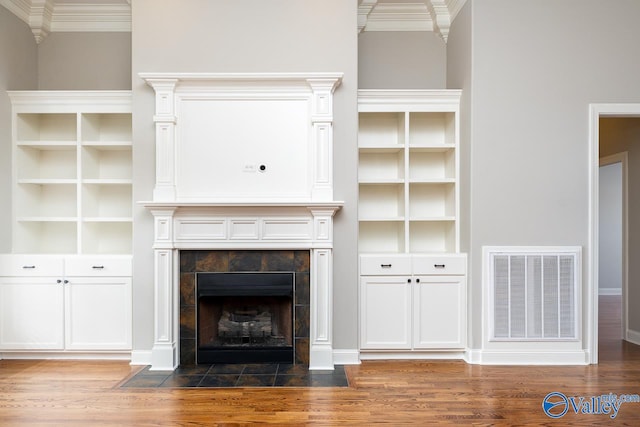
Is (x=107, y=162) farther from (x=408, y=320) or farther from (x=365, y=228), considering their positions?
(x=408, y=320)

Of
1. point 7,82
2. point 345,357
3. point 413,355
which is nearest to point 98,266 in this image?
point 7,82

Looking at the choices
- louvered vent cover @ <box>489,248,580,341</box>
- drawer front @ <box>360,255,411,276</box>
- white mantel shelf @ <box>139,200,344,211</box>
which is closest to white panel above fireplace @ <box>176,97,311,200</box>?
white mantel shelf @ <box>139,200,344,211</box>

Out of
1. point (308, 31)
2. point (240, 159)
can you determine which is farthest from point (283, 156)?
point (308, 31)

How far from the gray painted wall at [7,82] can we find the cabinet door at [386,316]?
10.3 ft

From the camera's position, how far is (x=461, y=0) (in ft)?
13.3

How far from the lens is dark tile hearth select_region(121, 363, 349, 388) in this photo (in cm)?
337

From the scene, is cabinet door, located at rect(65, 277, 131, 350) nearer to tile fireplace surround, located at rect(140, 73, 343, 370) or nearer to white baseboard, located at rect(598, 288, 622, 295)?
→ tile fireplace surround, located at rect(140, 73, 343, 370)

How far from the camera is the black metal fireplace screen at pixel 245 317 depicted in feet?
12.5

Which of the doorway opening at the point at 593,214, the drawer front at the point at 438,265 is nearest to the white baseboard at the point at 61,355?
the drawer front at the point at 438,265

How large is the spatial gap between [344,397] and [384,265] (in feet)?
3.97

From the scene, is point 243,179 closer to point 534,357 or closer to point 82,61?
point 82,61

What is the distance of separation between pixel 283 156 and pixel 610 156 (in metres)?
3.59

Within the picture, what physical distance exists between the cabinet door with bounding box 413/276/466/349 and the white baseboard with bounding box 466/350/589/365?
0.24m

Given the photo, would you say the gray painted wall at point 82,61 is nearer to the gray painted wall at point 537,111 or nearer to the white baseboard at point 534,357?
the gray painted wall at point 537,111
